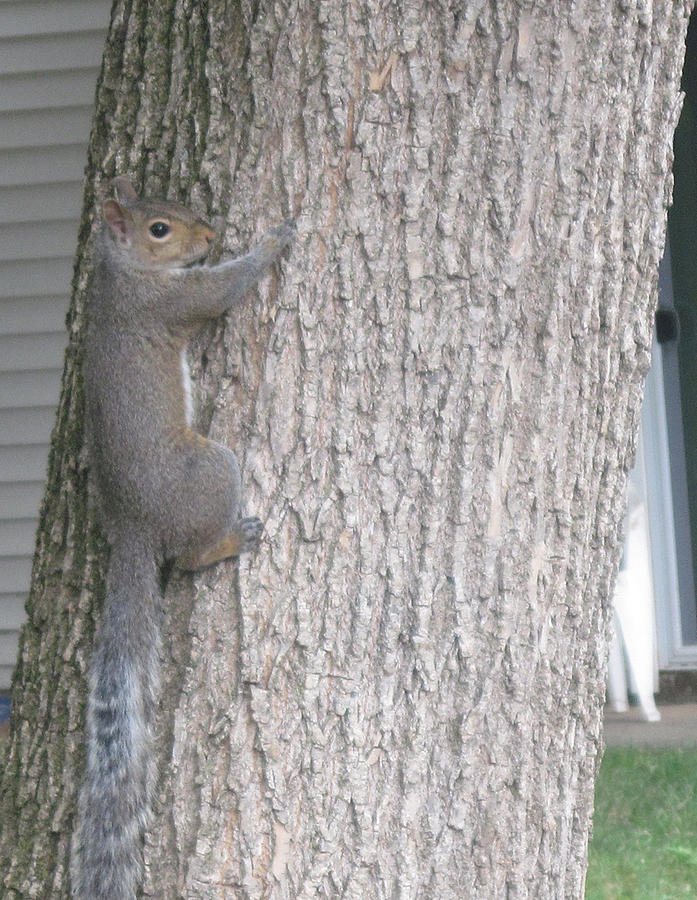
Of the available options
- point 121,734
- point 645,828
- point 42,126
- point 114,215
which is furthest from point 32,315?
point 121,734

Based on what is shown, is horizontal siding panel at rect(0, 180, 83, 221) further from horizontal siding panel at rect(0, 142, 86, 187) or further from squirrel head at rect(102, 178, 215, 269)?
squirrel head at rect(102, 178, 215, 269)

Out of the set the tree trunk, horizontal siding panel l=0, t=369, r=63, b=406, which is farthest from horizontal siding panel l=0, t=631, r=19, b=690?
the tree trunk

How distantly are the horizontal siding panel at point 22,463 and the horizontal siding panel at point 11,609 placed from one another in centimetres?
51

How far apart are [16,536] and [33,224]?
4.42 feet

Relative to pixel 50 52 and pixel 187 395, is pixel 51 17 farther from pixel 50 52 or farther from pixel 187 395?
pixel 187 395

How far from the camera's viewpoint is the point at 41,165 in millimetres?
5227

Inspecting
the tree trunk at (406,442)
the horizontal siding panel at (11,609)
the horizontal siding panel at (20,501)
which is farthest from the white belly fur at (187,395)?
the horizontal siding panel at (11,609)

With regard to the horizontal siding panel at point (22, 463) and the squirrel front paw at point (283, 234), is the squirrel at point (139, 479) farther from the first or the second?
the horizontal siding panel at point (22, 463)

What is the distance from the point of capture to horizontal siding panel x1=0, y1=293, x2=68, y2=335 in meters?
5.32

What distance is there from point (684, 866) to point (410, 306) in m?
2.49

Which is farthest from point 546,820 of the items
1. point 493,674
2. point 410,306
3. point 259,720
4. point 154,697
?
A: point 410,306

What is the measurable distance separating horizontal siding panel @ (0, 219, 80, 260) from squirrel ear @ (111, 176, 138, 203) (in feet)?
9.65

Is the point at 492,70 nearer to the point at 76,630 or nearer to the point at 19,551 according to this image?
the point at 76,630

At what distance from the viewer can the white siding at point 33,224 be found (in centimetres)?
508
